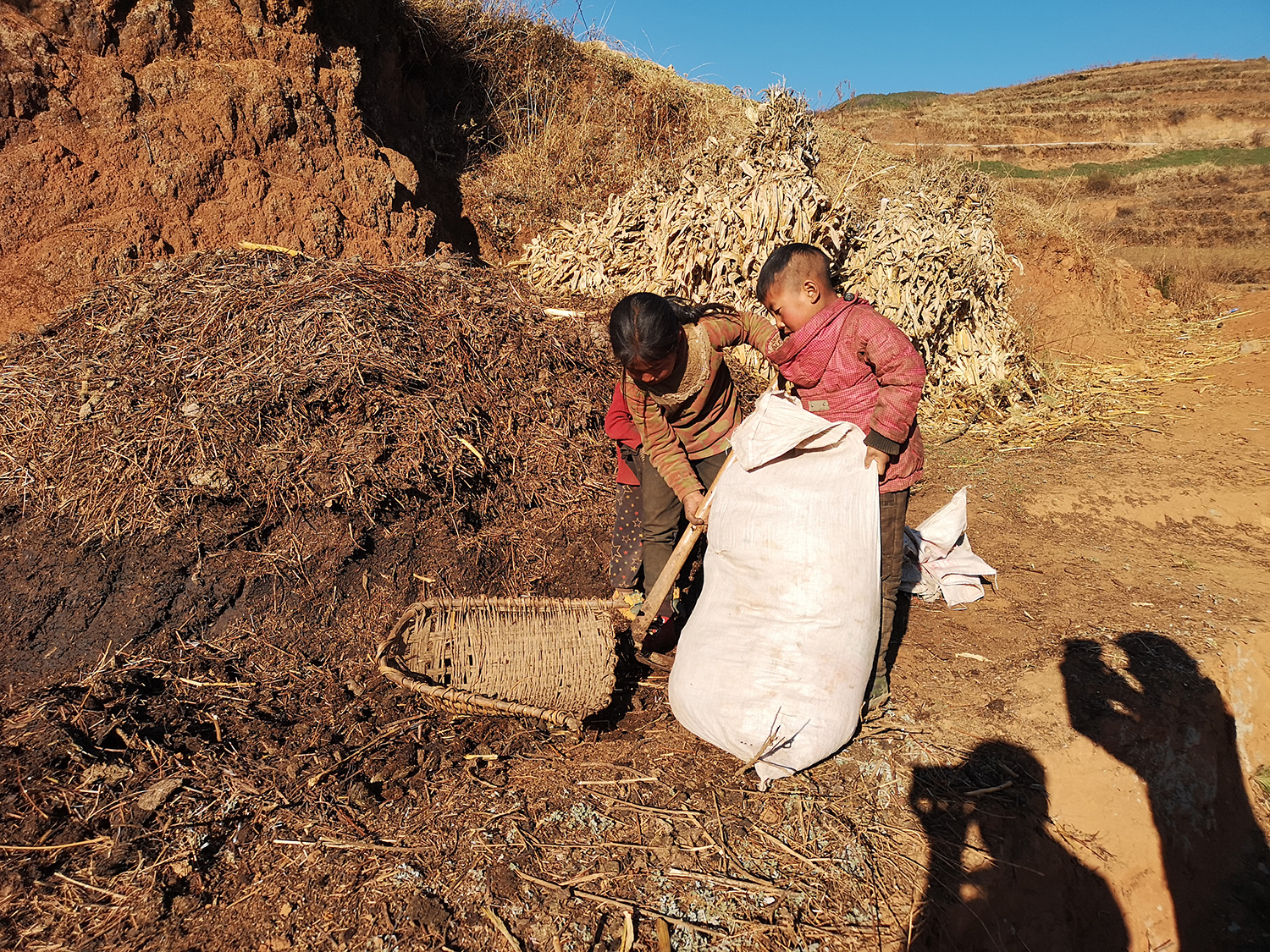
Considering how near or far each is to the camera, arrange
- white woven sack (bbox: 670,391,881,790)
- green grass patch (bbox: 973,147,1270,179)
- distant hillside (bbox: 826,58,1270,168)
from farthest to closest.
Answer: distant hillside (bbox: 826,58,1270,168) → green grass patch (bbox: 973,147,1270,179) → white woven sack (bbox: 670,391,881,790)

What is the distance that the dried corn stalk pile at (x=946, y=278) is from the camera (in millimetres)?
5223

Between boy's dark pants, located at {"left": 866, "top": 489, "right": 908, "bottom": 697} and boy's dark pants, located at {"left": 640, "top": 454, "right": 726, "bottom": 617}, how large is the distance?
2.20 feet

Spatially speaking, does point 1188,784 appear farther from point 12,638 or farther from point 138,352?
point 138,352

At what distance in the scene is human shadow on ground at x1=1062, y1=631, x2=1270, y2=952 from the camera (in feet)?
8.46

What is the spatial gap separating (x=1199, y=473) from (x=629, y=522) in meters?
3.84

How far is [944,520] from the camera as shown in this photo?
337 centimetres

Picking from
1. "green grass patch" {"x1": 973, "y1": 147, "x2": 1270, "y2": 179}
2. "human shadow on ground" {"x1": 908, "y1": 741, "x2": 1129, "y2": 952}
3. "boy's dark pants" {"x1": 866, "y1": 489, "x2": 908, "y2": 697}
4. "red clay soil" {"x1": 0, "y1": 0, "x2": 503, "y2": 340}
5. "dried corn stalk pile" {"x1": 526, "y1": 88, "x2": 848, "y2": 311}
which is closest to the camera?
"human shadow on ground" {"x1": 908, "y1": 741, "x2": 1129, "y2": 952}

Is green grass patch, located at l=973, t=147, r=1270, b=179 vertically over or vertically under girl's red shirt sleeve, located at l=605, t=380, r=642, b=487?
over

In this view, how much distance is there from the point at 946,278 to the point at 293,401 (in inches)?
174

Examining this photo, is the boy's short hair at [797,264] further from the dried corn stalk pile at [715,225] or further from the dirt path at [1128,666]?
the dried corn stalk pile at [715,225]

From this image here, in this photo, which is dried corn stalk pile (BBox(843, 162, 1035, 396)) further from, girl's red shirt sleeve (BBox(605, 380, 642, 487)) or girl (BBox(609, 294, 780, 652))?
girl's red shirt sleeve (BBox(605, 380, 642, 487))

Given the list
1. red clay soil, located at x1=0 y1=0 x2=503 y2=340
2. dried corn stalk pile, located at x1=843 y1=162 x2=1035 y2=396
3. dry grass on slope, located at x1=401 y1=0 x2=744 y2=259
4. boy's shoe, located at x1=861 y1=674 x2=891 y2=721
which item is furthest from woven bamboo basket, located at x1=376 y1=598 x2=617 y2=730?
dry grass on slope, located at x1=401 y1=0 x2=744 y2=259

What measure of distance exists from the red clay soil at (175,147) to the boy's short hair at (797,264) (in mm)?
2962

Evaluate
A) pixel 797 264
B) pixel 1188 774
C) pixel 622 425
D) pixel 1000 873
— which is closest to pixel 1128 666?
pixel 1188 774
